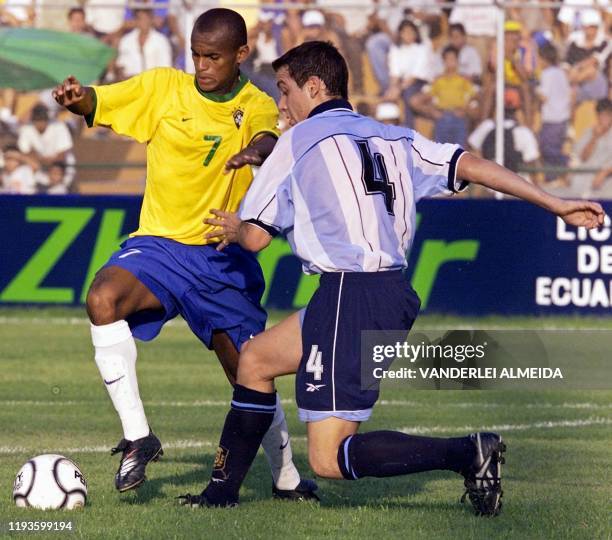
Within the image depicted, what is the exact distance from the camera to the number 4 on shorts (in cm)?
593

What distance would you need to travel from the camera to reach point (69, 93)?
6984 millimetres

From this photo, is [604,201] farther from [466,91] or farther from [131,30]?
[131,30]

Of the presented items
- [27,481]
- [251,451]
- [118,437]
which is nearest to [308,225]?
[251,451]

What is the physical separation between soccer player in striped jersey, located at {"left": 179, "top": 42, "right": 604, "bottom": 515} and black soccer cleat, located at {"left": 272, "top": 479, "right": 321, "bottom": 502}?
0.92 metres

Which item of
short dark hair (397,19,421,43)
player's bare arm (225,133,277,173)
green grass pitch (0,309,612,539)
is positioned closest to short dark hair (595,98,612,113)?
short dark hair (397,19,421,43)

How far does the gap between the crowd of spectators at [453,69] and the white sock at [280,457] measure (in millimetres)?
9340

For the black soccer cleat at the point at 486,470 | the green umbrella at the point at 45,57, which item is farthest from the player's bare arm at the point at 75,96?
the green umbrella at the point at 45,57

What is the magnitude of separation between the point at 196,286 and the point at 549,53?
9672 mm

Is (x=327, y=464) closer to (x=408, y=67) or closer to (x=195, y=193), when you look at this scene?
(x=195, y=193)

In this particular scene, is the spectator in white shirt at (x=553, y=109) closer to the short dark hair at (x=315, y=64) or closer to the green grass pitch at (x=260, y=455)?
the green grass pitch at (x=260, y=455)

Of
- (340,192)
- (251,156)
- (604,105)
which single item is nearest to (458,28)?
(604,105)

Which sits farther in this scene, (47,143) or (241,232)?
(47,143)

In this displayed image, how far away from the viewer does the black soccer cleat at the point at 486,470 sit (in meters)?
5.86

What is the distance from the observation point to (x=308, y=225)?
5.99 meters
